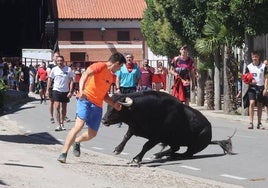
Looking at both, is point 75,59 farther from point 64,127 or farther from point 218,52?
point 64,127

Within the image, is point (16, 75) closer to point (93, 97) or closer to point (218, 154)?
point (218, 154)

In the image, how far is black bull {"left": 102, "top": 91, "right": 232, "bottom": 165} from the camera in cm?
1144

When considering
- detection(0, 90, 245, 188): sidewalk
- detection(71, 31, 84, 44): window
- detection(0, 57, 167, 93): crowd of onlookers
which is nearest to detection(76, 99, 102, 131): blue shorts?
detection(0, 90, 245, 188): sidewalk

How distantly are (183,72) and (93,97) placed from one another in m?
4.05

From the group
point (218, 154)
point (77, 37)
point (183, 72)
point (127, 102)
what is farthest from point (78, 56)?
point (127, 102)

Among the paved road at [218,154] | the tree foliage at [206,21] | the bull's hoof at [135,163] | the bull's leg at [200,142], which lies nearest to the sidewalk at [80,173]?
the bull's hoof at [135,163]

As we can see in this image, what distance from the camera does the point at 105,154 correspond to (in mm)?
13117

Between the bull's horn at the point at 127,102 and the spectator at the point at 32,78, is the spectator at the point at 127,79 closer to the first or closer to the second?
the bull's horn at the point at 127,102

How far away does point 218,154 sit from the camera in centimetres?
1278

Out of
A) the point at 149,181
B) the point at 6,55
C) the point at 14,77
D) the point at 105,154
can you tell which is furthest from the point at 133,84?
the point at 6,55

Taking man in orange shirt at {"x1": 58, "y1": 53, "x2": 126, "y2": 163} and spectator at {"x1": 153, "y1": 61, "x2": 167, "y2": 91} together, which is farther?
spectator at {"x1": 153, "y1": 61, "x2": 167, "y2": 91}

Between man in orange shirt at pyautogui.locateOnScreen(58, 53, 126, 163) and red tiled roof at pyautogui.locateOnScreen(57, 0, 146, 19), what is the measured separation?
175ft

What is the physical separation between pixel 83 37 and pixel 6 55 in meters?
14.9

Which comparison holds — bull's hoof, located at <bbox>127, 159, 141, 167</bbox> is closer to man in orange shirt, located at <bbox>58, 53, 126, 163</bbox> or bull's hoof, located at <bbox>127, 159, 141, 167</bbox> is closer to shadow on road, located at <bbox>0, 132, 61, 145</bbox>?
man in orange shirt, located at <bbox>58, 53, 126, 163</bbox>
